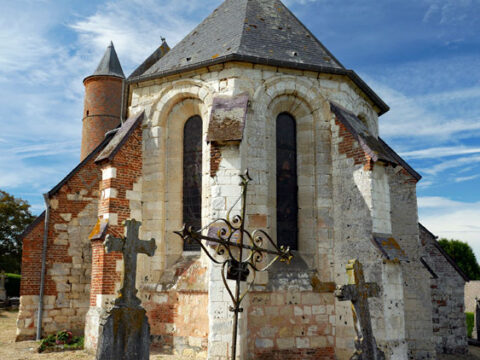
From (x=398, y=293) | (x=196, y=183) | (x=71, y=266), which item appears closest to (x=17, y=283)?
(x=71, y=266)

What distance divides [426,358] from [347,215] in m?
4.58

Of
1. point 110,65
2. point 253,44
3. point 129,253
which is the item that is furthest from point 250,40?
point 110,65

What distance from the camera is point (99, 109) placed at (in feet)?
66.5

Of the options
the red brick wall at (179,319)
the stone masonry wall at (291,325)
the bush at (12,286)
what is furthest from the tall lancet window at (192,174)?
the bush at (12,286)

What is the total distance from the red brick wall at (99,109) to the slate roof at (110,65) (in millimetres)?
279

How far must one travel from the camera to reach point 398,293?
9023 mm

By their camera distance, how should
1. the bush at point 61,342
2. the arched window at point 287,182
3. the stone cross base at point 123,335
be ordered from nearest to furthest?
the stone cross base at point 123,335, the arched window at point 287,182, the bush at point 61,342

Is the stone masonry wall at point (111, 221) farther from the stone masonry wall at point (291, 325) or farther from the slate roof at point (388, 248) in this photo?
the slate roof at point (388, 248)

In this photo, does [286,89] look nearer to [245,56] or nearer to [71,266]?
[245,56]

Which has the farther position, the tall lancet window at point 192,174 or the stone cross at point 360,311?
the tall lancet window at point 192,174

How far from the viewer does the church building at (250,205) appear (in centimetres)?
924

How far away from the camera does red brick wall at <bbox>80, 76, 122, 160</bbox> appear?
20062mm

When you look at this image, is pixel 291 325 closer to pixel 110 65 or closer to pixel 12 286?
pixel 110 65

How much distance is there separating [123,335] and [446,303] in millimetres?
12452
